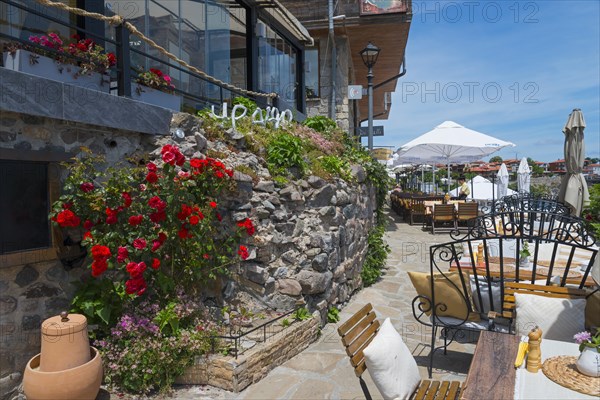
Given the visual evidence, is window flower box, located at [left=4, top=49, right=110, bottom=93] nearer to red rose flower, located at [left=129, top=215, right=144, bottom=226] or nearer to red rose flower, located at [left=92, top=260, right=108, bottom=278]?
red rose flower, located at [left=129, top=215, right=144, bottom=226]

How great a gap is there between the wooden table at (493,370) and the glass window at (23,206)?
10.7ft

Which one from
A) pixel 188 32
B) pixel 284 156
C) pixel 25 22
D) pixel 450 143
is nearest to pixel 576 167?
pixel 450 143

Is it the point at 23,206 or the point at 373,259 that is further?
the point at 373,259

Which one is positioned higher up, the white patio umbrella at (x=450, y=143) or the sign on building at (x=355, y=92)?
the sign on building at (x=355, y=92)

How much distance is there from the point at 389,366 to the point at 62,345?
7.67 feet

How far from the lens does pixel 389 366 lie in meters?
2.61

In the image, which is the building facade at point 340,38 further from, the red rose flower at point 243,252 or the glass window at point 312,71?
the red rose flower at point 243,252

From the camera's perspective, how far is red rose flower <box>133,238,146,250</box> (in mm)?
3576

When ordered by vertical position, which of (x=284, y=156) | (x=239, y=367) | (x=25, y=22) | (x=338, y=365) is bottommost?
(x=338, y=365)

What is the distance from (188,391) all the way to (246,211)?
77.6 inches

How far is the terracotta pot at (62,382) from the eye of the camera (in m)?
3.01

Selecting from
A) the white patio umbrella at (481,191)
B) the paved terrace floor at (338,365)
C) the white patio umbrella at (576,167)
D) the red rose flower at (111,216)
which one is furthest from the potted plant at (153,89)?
the white patio umbrella at (481,191)

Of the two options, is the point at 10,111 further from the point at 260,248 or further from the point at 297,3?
the point at 297,3

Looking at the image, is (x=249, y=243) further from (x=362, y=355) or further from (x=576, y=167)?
(x=576, y=167)
